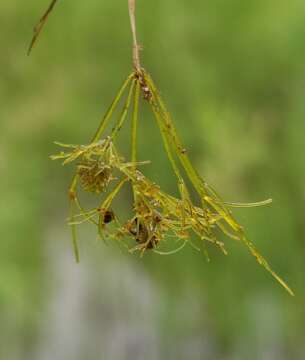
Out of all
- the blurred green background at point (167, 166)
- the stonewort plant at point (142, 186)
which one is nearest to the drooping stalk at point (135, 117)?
the stonewort plant at point (142, 186)

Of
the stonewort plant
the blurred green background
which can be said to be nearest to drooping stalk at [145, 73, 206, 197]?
the stonewort plant

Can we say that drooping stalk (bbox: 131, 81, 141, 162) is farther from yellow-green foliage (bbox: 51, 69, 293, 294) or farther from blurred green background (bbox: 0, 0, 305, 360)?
blurred green background (bbox: 0, 0, 305, 360)

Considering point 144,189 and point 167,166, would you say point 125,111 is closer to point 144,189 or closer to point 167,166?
point 144,189

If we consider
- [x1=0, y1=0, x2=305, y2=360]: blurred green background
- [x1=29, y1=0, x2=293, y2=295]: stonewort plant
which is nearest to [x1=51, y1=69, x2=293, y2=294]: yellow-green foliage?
[x1=29, y1=0, x2=293, y2=295]: stonewort plant

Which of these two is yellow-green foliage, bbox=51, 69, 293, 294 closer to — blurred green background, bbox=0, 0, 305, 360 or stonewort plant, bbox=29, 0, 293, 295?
stonewort plant, bbox=29, 0, 293, 295

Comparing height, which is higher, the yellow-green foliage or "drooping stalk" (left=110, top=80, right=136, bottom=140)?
"drooping stalk" (left=110, top=80, right=136, bottom=140)

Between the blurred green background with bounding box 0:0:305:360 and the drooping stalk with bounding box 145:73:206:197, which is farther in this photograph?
the blurred green background with bounding box 0:0:305:360

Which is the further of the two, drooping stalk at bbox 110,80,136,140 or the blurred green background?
the blurred green background

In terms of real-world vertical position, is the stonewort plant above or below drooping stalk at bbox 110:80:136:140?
below

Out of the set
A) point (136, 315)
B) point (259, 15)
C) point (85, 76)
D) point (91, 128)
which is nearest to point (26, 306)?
point (136, 315)

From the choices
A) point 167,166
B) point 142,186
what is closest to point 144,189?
point 142,186
